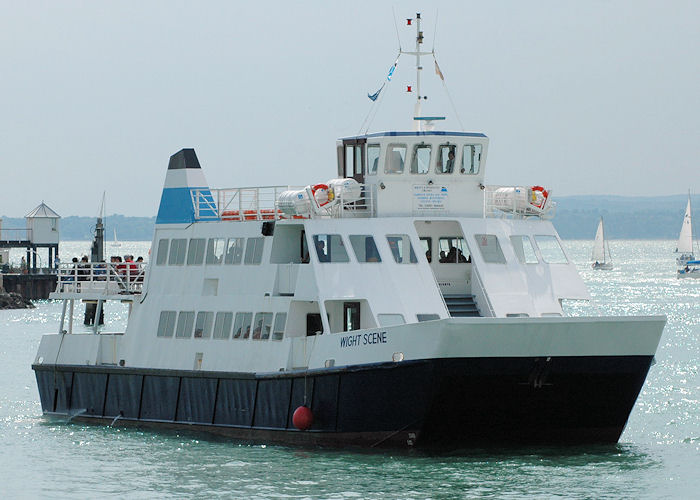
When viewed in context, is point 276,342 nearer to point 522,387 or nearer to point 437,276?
point 437,276

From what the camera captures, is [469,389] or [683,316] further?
[683,316]

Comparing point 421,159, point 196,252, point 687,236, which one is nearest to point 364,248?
point 421,159

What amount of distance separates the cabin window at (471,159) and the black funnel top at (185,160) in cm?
659

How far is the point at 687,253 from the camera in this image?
568ft

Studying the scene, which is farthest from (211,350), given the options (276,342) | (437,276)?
(437,276)

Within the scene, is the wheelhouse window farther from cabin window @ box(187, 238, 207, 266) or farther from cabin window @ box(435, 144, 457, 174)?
cabin window @ box(435, 144, 457, 174)

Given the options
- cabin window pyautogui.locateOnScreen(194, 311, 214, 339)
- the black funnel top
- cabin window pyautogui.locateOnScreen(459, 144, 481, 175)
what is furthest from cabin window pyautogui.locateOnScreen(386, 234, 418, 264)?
the black funnel top

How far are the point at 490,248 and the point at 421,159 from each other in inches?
90.9

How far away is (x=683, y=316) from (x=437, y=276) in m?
65.2

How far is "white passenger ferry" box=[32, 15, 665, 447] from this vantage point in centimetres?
2488

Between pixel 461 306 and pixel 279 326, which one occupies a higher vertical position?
pixel 461 306

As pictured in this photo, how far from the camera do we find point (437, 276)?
28.3 m

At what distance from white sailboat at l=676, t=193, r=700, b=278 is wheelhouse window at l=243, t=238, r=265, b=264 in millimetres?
136842

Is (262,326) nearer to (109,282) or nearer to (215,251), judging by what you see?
(215,251)
